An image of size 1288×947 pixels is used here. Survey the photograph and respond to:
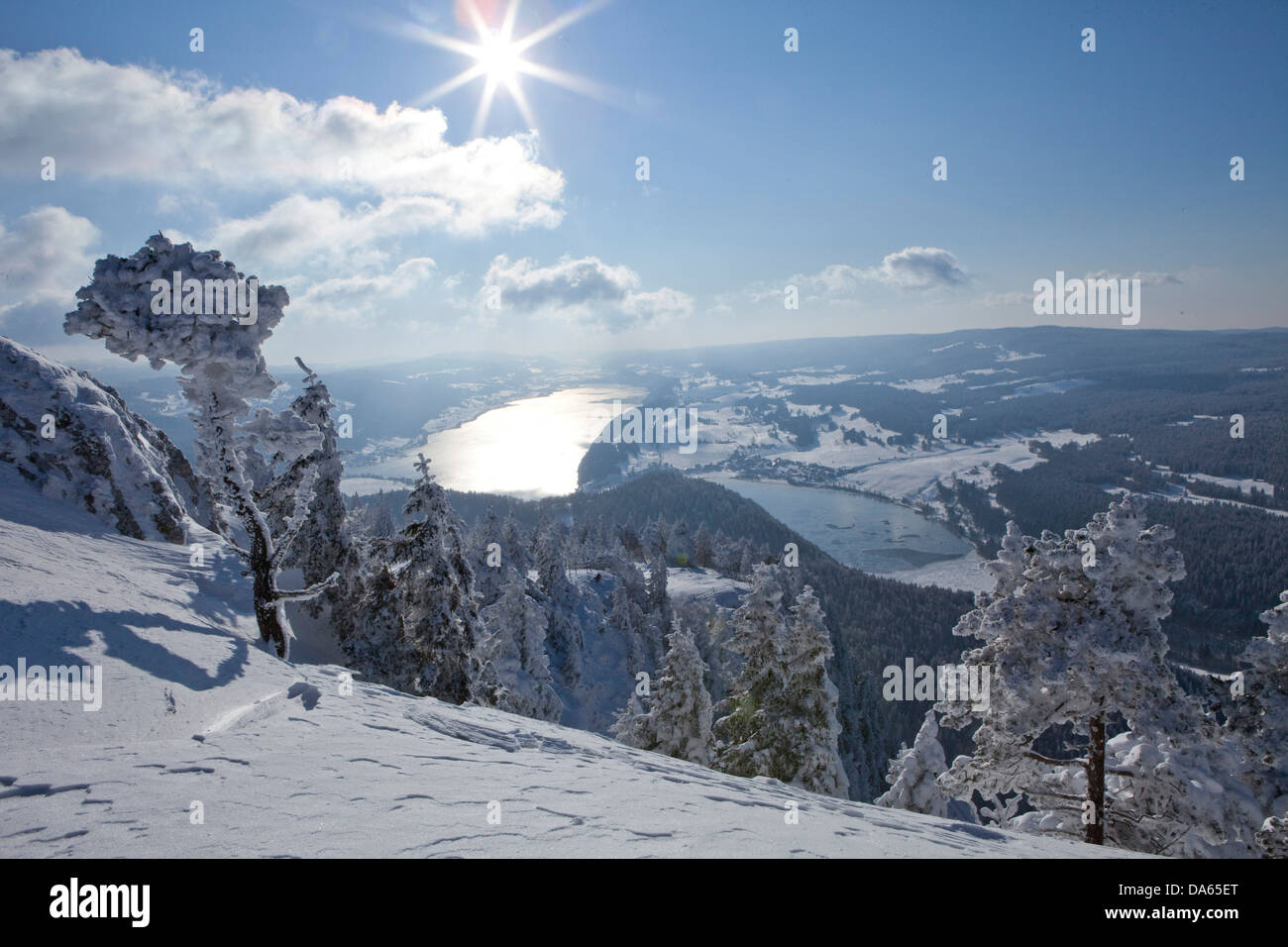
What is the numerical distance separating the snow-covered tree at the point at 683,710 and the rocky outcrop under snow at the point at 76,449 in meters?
16.4

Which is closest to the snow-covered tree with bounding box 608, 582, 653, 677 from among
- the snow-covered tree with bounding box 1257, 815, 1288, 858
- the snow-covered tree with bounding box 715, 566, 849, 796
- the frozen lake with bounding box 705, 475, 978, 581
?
→ the snow-covered tree with bounding box 715, 566, 849, 796

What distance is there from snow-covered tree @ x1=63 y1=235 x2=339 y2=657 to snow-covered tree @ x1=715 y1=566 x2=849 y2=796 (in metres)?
14.2

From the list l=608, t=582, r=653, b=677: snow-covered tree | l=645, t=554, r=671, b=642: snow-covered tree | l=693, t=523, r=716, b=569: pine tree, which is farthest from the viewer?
l=693, t=523, r=716, b=569: pine tree

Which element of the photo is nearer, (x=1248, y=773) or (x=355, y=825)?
(x=355, y=825)

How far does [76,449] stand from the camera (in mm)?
12148

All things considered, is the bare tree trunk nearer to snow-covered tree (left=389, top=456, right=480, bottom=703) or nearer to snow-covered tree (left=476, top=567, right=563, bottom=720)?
snow-covered tree (left=389, top=456, right=480, bottom=703)

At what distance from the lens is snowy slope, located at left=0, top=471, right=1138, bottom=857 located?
12.6ft

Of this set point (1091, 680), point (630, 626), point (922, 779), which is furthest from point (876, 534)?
point (1091, 680)

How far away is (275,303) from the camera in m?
11.2
